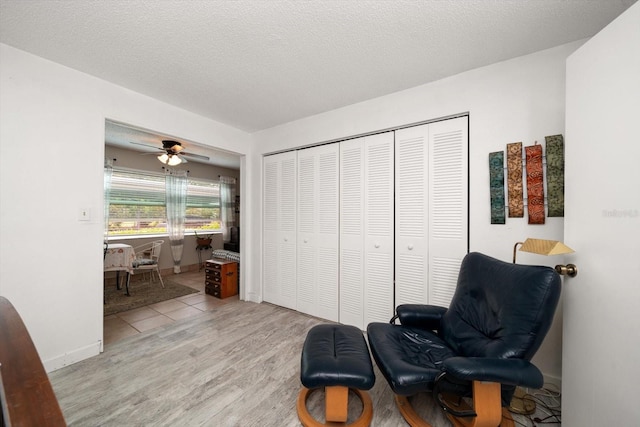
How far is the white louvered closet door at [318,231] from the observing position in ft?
9.62

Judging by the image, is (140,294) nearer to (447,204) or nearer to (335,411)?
(335,411)

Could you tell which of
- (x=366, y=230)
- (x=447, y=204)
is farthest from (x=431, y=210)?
(x=366, y=230)

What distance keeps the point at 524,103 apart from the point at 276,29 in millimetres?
1952

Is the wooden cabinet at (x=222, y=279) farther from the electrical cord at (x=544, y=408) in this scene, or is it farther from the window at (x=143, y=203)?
the electrical cord at (x=544, y=408)

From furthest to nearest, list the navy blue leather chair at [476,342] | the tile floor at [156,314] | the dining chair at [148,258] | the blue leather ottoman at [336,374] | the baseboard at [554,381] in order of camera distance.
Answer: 1. the dining chair at [148,258]
2. the tile floor at [156,314]
3. the baseboard at [554,381]
4. the blue leather ottoman at [336,374]
5. the navy blue leather chair at [476,342]

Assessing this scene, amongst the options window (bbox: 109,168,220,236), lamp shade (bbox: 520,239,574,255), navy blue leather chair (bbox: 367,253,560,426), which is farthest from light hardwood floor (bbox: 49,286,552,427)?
window (bbox: 109,168,220,236)

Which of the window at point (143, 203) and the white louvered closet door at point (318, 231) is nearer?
the white louvered closet door at point (318, 231)

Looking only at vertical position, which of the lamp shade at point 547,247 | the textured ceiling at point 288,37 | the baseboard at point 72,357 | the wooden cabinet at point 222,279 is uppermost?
the textured ceiling at point 288,37

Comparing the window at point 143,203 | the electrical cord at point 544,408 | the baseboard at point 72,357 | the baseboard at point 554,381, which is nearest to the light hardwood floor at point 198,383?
the baseboard at point 72,357

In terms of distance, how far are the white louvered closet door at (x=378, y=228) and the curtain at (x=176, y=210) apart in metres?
4.60

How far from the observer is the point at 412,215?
95.0 inches

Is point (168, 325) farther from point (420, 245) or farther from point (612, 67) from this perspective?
point (612, 67)

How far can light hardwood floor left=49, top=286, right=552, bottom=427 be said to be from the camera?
1.57m

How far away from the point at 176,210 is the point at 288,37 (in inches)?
196
